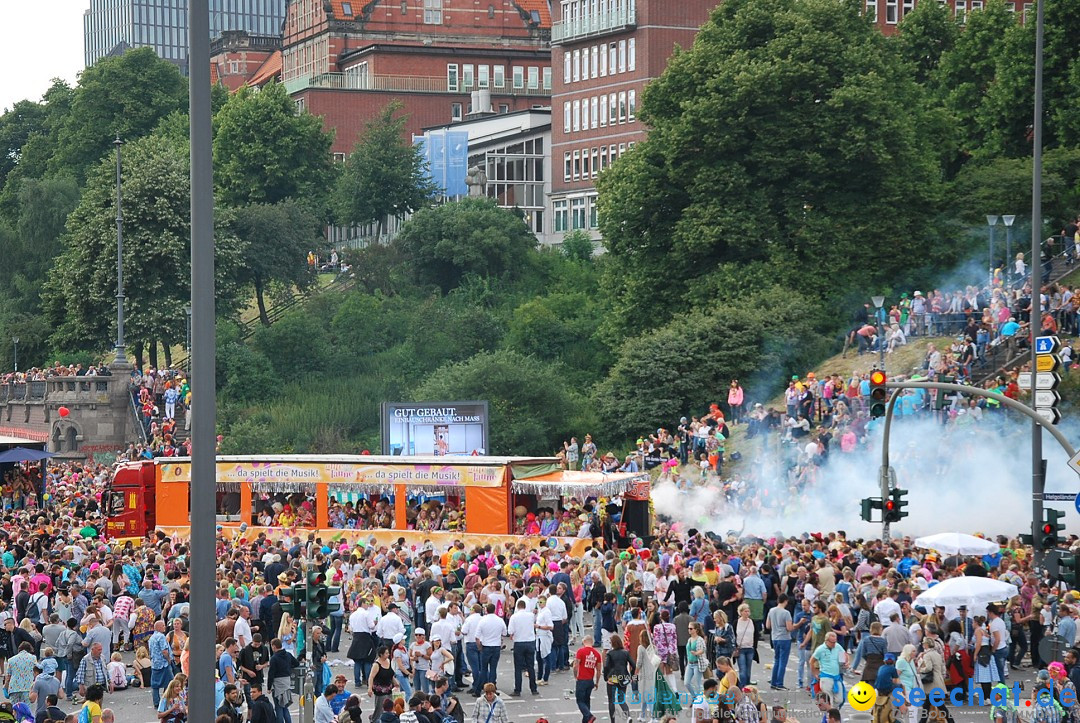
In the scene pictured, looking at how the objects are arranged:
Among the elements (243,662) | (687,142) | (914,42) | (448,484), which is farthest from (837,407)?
(914,42)

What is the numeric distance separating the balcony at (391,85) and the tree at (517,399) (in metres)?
47.9

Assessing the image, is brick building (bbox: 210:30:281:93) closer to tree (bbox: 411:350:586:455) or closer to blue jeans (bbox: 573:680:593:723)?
tree (bbox: 411:350:586:455)

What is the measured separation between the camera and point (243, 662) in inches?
899

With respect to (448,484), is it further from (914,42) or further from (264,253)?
(264,253)

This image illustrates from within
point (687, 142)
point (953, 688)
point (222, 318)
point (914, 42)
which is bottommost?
point (953, 688)

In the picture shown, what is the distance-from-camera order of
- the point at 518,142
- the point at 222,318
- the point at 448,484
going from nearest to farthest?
the point at 448,484
the point at 222,318
the point at 518,142

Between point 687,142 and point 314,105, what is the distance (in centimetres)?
5191

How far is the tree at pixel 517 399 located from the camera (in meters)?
61.3

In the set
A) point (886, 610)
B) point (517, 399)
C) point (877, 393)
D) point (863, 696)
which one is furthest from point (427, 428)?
point (863, 696)

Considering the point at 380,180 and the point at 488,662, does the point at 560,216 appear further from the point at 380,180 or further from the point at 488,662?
the point at 488,662

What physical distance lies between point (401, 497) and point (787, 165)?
27386 millimetres

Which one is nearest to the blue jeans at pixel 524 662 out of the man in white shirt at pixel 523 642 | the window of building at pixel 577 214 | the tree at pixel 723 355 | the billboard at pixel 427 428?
the man in white shirt at pixel 523 642

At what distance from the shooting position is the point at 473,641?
82.4 feet

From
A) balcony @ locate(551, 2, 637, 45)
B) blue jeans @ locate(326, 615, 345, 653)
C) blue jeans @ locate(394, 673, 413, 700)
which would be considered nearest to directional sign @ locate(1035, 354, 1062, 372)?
blue jeans @ locate(394, 673, 413, 700)
